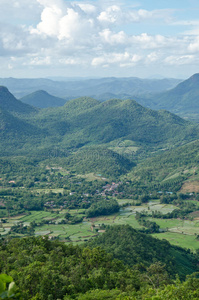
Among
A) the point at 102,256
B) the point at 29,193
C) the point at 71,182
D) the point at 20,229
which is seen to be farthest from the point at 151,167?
the point at 102,256

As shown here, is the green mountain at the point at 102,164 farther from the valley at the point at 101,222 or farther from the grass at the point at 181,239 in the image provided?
the grass at the point at 181,239

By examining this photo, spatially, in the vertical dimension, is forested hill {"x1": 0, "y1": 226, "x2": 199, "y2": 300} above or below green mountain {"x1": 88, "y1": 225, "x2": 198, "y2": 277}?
above

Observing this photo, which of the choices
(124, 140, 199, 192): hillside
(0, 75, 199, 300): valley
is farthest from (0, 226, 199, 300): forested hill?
(124, 140, 199, 192): hillside

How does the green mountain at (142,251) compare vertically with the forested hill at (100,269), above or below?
below

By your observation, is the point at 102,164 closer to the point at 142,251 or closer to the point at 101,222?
the point at 101,222

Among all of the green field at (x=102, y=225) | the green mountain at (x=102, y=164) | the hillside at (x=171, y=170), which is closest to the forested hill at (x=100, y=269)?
the green field at (x=102, y=225)

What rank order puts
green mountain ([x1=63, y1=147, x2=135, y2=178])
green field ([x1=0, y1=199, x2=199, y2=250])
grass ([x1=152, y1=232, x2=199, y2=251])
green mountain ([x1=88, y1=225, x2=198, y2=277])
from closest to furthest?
green mountain ([x1=88, y1=225, x2=198, y2=277])
grass ([x1=152, y1=232, x2=199, y2=251])
green field ([x1=0, y1=199, x2=199, y2=250])
green mountain ([x1=63, y1=147, x2=135, y2=178])

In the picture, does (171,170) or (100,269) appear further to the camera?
(171,170)

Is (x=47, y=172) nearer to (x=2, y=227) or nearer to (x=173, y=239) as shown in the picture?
(x=2, y=227)

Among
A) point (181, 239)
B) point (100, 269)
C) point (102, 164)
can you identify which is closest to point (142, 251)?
point (100, 269)

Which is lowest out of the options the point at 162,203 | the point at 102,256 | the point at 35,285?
the point at 162,203

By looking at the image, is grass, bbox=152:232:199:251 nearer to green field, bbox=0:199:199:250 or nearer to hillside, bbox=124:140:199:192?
green field, bbox=0:199:199:250
